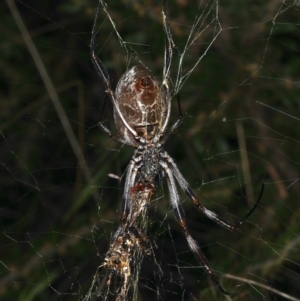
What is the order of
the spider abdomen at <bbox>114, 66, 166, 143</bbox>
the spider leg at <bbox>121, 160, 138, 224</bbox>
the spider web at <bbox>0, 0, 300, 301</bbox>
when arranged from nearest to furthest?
the spider abdomen at <bbox>114, 66, 166, 143</bbox>
the spider leg at <bbox>121, 160, 138, 224</bbox>
the spider web at <bbox>0, 0, 300, 301</bbox>

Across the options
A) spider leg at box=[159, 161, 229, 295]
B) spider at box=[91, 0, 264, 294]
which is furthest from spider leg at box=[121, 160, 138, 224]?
spider leg at box=[159, 161, 229, 295]

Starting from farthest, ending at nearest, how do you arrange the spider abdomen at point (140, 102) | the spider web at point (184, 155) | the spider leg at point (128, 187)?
the spider web at point (184, 155), the spider leg at point (128, 187), the spider abdomen at point (140, 102)

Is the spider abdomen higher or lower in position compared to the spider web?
higher

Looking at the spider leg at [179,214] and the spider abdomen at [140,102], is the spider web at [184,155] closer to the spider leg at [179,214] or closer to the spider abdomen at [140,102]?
the spider leg at [179,214]

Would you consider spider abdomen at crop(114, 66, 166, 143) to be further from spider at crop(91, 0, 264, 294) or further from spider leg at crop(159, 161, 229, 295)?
spider leg at crop(159, 161, 229, 295)

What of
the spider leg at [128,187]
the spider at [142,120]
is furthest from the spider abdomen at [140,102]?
the spider leg at [128,187]

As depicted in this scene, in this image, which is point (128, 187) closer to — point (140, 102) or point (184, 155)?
point (140, 102)

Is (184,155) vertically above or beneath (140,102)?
beneath

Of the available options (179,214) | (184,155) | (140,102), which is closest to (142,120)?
(140,102)

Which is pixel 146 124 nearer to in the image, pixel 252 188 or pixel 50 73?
pixel 252 188

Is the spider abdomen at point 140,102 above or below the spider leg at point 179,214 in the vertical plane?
above
